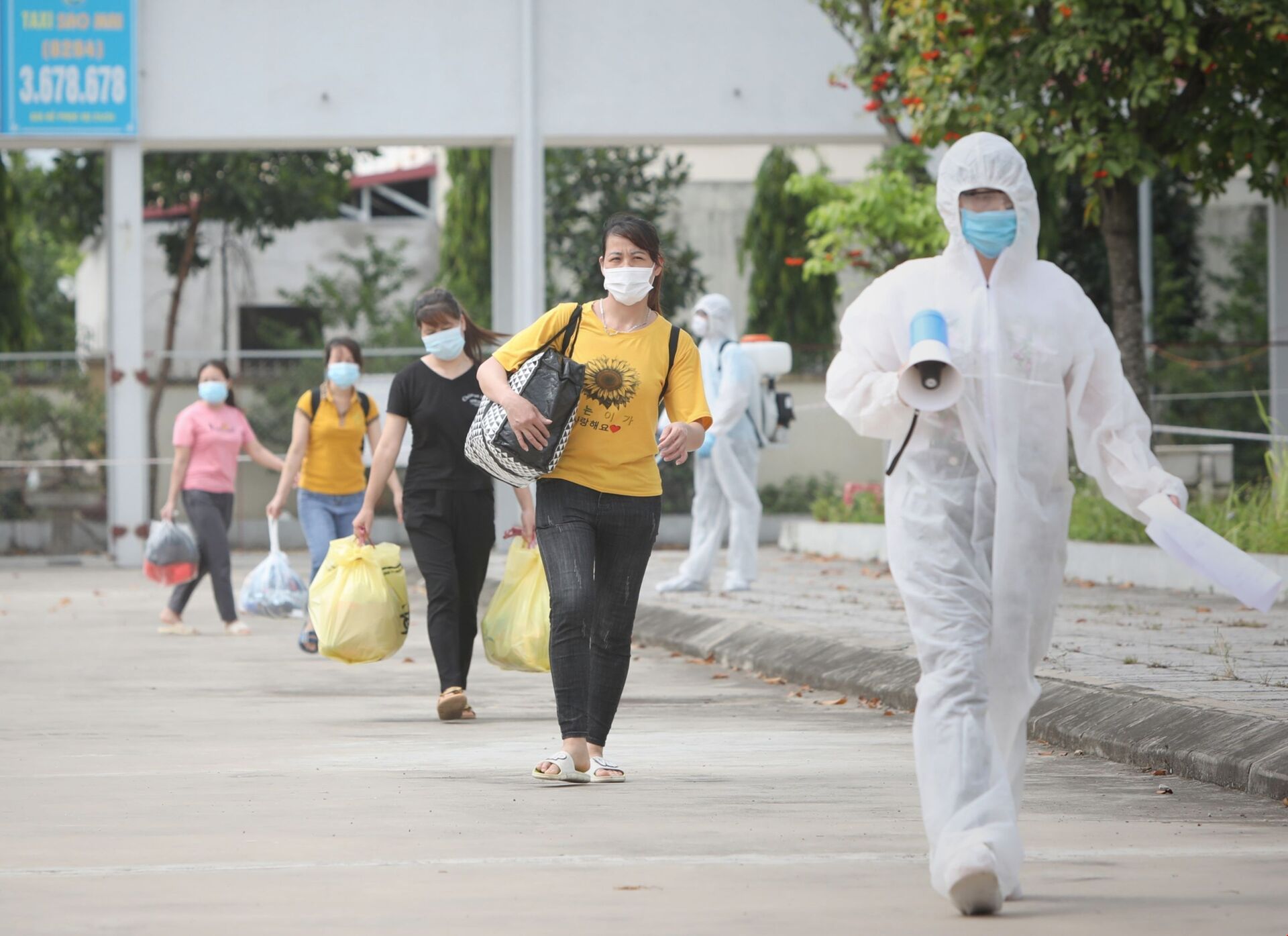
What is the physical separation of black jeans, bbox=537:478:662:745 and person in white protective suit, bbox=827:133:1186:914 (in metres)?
2.00

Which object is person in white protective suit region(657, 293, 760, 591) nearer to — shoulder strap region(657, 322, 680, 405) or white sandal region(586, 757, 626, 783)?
shoulder strap region(657, 322, 680, 405)

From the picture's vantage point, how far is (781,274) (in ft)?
102

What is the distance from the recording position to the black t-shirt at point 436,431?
9672mm

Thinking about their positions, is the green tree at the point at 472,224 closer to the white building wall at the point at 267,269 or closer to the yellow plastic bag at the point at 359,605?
the white building wall at the point at 267,269

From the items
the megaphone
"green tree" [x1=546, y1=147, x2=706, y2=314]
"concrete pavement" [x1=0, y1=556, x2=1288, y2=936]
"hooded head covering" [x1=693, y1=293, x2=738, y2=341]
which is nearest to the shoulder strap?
"concrete pavement" [x1=0, y1=556, x2=1288, y2=936]

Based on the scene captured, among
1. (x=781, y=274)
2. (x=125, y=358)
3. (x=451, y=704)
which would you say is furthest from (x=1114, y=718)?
(x=781, y=274)

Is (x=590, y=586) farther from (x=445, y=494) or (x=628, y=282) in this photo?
(x=445, y=494)

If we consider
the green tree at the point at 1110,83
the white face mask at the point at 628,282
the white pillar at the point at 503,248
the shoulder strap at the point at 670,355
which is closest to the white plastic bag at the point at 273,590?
the green tree at the point at 1110,83

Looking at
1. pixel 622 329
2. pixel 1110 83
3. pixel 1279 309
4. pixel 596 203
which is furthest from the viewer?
pixel 596 203

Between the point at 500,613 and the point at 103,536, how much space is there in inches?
605

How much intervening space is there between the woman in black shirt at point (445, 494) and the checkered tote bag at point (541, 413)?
80.4 inches

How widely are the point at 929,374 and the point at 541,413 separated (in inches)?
89.5

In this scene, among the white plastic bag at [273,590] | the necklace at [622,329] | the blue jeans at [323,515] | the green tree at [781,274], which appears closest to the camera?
the necklace at [622,329]

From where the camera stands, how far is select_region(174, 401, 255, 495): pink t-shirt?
47.3ft
